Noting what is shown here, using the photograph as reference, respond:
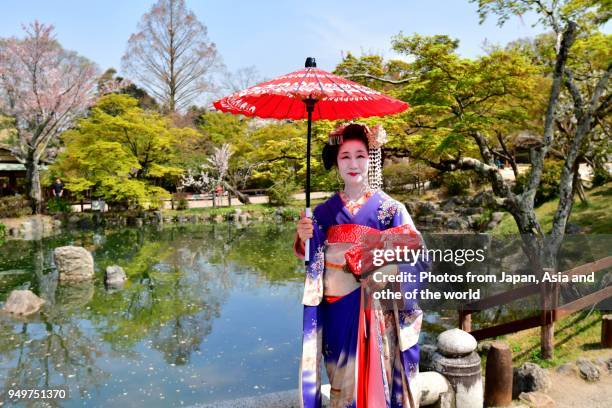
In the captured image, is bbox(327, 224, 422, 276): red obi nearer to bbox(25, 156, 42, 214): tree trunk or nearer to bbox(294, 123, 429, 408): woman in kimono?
bbox(294, 123, 429, 408): woman in kimono

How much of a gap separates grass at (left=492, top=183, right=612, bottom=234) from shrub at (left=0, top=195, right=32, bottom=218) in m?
19.7

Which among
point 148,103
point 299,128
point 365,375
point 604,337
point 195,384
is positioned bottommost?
point 195,384

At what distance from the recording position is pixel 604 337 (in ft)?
17.6

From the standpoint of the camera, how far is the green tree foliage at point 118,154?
68.5 feet

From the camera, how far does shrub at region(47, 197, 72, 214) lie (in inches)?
877

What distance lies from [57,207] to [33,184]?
59.3 inches

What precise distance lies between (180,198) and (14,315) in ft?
55.1

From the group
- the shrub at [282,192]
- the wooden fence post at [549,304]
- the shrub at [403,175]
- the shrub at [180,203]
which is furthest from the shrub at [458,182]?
the wooden fence post at [549,304]

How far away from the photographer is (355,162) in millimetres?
2992

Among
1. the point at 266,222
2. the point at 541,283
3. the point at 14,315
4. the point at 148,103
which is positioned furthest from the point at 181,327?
the point at 148,103

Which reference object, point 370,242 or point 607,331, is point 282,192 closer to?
point 607,331

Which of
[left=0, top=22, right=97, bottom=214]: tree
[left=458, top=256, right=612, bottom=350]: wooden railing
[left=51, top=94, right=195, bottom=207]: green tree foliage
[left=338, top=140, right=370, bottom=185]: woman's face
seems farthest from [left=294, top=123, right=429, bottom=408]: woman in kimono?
[left=0, top=22, right=97, bottom=214]: tree

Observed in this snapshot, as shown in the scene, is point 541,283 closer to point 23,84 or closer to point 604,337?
point 604,337

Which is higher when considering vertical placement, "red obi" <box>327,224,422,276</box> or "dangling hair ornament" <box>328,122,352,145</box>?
"dangling hair ornament" <box>328,122,352,145</box>
